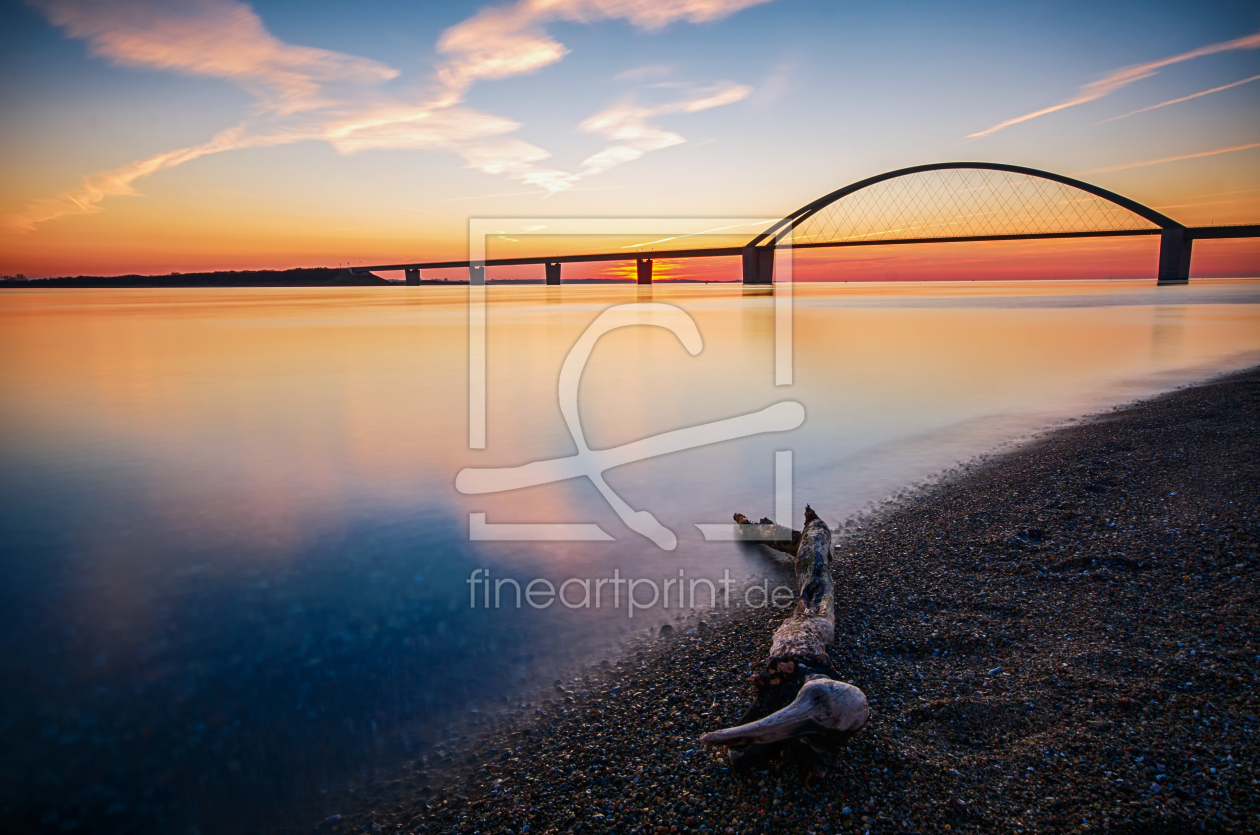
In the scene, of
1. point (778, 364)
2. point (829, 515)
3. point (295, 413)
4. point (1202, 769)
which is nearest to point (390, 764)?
point (1202, 769)

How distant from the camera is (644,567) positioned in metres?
6.21

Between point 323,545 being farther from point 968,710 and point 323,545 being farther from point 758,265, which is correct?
point 758,265

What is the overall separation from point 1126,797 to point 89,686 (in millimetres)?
5986

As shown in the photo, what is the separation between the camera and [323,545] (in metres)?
6.79

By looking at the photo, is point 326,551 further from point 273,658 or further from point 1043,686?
point 1043,686

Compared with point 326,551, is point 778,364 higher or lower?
higher

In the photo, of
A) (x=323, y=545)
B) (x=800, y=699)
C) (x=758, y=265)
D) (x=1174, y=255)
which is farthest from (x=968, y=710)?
(x=1174, y=255)

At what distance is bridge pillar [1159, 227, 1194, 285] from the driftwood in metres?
99.5

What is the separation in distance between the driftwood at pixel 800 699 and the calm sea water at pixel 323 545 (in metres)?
1.41

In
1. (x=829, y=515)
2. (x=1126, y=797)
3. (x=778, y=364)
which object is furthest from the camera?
(x=778, y=364)

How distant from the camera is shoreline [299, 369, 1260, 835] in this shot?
284cm

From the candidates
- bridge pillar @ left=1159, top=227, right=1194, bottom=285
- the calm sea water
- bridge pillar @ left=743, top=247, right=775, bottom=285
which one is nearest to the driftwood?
the calm sea water

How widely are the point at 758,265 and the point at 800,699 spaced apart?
358 ft

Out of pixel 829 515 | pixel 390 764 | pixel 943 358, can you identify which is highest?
pixel 943 358
